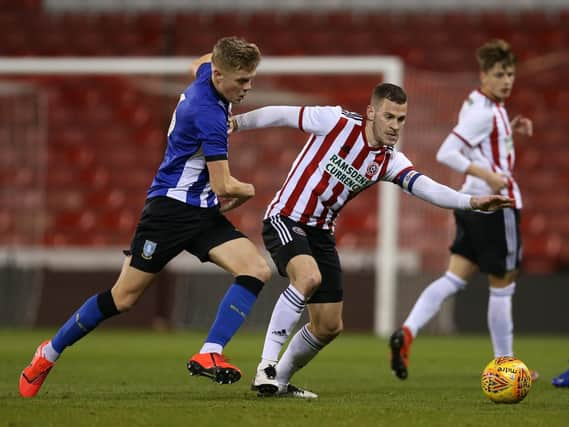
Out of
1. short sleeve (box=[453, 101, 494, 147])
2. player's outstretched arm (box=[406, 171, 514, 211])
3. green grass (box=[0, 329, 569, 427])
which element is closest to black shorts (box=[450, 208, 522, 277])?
short sleeve (box=[453, 101, 494, 147])

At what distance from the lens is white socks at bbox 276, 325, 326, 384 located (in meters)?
5.99

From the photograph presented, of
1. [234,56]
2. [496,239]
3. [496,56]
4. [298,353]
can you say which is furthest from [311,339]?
[496,56]

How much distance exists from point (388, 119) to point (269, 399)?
5.03ft

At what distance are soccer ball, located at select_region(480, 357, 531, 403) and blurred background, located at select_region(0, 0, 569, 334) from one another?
690 cm

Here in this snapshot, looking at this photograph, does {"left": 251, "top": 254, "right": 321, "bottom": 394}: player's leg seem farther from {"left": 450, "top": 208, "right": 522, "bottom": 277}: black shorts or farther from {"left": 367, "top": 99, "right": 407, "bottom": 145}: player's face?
{"left": 450, "top": 208, "right": 522, "bottom": 277}: black shorts

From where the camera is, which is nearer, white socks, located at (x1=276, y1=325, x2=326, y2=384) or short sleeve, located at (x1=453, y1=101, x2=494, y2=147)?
white socks, located at (x1=276, y1=325, x2=326, y2=384)

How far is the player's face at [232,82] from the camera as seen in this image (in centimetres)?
559

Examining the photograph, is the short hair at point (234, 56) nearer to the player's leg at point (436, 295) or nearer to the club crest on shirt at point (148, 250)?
the club crest on shirt at point (148, 250)

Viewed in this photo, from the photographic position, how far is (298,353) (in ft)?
19.7

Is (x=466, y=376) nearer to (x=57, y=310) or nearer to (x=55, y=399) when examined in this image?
(x=55, y=399)

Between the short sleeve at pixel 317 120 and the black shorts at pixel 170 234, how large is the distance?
A: 680 millimetres

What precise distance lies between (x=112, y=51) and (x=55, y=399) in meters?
11.6

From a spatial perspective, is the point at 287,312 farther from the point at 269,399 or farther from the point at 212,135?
the point at 212,135

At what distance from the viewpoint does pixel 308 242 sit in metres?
5.97
